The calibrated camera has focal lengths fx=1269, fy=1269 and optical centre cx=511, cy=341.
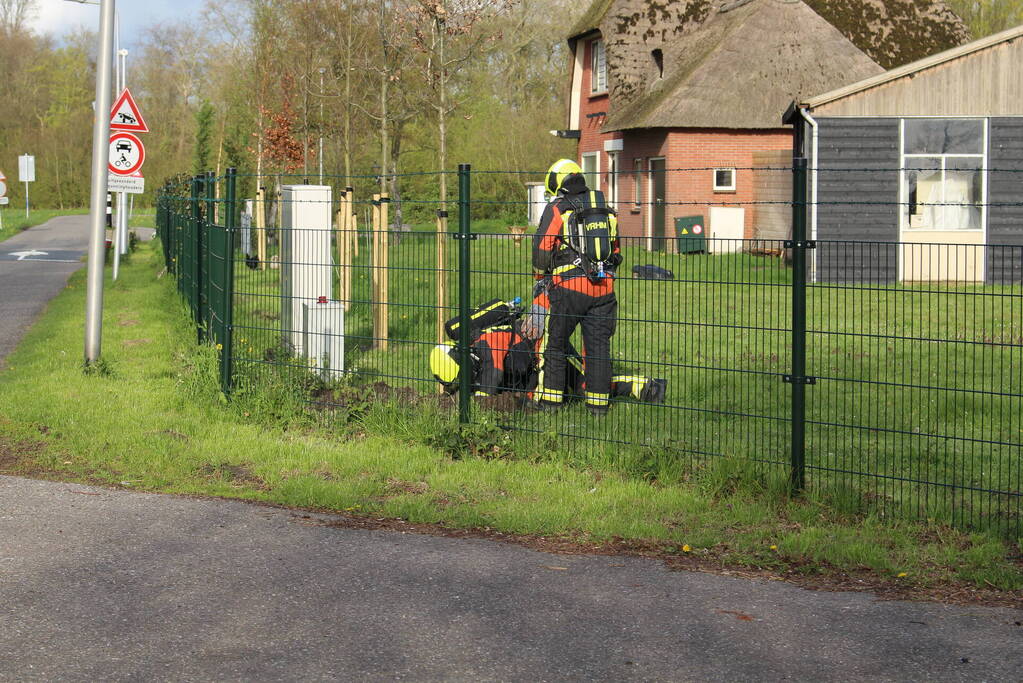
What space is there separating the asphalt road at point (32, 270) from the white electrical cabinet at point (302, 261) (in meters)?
3.58

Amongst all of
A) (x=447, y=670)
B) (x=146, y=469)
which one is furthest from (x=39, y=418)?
(x=447, y=670)

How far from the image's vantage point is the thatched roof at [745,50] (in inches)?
1174

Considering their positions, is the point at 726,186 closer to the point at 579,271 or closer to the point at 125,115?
the point at 125,115

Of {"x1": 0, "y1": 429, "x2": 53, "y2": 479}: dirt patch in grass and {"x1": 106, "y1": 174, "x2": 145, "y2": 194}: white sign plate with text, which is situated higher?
{"x1": 106, "y1": 174, "x2": 145, "y2": 194}: white sign plate with text

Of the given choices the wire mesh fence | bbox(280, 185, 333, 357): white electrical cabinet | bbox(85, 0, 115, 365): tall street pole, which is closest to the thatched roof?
the wire mesh fence

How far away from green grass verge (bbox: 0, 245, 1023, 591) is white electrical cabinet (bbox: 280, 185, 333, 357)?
81 centimetres

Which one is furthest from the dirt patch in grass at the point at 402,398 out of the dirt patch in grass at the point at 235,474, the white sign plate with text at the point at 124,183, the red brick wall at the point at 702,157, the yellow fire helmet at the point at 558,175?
the red brick wall at the point at 702,157

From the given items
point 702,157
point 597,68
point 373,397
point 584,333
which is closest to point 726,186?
point 702,157

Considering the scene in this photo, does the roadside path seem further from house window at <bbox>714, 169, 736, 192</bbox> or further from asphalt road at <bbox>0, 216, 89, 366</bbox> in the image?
house window at <bbox>714, 169, 736, 192</bbox>

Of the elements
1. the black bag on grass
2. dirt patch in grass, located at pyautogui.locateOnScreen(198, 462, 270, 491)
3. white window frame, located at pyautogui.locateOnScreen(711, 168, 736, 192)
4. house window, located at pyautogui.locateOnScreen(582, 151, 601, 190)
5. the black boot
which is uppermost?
house window, located at pyautogui.locateOnScreen(582, 151, 601, 190)

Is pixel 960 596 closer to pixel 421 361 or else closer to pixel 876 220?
pixel 421 361

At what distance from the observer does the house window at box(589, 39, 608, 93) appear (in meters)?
33.8

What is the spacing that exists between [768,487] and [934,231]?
17159 millimetres

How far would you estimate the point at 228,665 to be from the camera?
15.1ft
